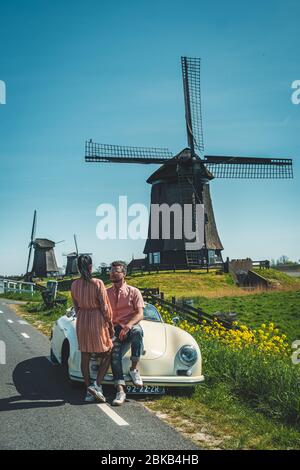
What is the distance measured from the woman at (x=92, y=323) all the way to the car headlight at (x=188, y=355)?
3.32ft

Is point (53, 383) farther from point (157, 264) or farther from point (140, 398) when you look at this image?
point (157, 264)

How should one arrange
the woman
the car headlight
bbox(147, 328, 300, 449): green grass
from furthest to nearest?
the car headlight < the woman < bbox(147, 328, 300, 449): green grass

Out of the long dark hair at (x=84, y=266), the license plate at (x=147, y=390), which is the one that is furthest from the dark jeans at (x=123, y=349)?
the long dark hair at (x=84, y=266)

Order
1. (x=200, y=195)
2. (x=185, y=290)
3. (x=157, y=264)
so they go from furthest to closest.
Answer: (x=157, y=264) < (x=200, y=195) < (x=185, y=290)

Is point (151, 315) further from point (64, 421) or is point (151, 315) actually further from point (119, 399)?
point (64, 421)

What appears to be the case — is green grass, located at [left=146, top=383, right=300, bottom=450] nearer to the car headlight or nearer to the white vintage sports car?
the white vintage sports car

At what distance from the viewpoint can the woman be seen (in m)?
6.51

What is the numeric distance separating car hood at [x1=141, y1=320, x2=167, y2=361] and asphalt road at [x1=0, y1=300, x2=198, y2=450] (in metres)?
0.68

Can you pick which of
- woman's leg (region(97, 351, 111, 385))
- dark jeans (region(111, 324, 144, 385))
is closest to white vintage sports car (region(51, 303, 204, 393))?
dark jeans (region(111, 324, 144, 385))

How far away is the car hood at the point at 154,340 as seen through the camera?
6.93 meters

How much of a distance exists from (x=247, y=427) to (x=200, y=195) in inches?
1460

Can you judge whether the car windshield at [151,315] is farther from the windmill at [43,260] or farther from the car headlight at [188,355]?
the windmill at [43,260]
